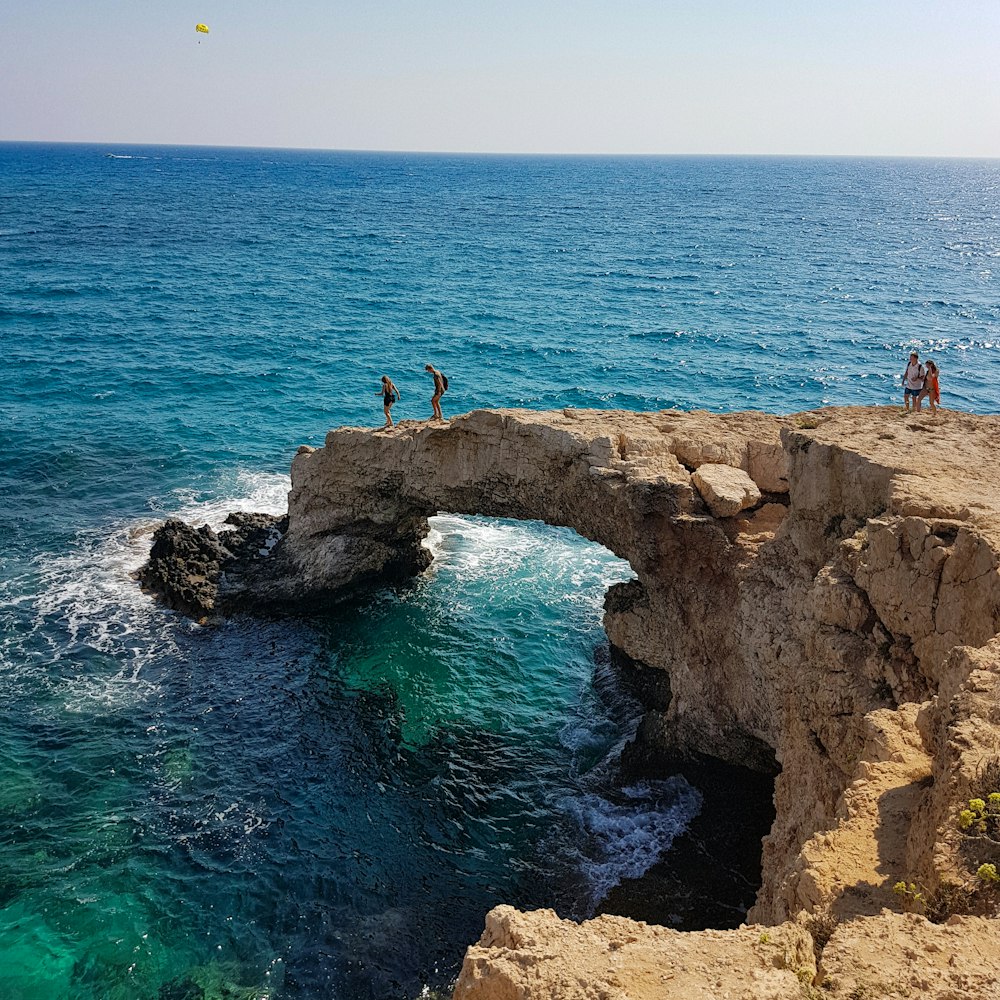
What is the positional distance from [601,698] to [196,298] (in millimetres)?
57552

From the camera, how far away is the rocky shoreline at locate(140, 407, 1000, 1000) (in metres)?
8.66

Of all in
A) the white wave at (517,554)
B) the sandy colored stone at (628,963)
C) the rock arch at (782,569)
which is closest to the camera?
the sandy colored stone at (628,963)

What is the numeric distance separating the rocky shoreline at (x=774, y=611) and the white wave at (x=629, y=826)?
1.05 m

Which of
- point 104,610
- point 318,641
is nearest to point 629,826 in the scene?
point 318,641

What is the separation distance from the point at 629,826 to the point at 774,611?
245 inches

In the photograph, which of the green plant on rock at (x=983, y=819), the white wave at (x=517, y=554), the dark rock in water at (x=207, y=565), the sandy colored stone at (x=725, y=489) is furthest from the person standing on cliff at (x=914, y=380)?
the dark rock in water at (x=207, y=565)

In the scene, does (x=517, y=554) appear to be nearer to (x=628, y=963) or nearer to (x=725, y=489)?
(x=725, y=489)

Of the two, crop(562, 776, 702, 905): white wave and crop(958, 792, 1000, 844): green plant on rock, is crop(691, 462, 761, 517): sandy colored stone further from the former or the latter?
crop(958, 792, 1000, 844): green plant on rock

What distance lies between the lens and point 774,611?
1872 cm

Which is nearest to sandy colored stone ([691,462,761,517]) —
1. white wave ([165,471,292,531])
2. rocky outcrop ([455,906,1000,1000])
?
rocky outcrop ([455,906,1000,1000])

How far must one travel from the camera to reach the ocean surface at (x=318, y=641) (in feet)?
60.8

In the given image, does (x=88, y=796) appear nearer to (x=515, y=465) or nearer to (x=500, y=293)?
(x=515, y=465)

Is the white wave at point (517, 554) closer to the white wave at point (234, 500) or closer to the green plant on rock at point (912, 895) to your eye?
the white wave at point (234, 500)

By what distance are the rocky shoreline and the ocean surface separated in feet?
8.90
